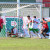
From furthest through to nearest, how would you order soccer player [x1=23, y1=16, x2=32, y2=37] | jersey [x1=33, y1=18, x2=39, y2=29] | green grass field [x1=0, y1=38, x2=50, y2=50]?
jersey [x1=33, y1=18, x2=39, y2=29] < soccer player [x1=23, y1=16, x2=32, y2=37] < green grass field [x1=0, y1=38, x2=50, y2=50]

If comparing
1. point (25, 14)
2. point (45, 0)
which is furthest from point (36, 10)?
point (45, 0)

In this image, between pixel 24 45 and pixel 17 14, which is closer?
pixel 24 45

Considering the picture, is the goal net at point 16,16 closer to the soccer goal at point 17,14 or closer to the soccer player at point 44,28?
the soccer goal at point 17,14

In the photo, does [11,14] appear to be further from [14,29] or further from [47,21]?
[47,21]

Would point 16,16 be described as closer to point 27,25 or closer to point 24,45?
point 27,25

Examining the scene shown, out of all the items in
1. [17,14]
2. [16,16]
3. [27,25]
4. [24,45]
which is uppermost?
[17,14]

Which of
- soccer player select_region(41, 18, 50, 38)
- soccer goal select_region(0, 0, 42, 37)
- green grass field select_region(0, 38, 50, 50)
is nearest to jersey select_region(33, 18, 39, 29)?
soccer goal select_region(0, 0, 42, 37)

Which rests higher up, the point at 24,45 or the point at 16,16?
the point at 16,16

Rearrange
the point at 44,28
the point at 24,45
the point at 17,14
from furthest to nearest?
the point at 17,14 < the point at 44,28 < the point at 24,45

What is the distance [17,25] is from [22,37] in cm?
120

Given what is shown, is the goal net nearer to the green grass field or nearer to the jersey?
the jersey

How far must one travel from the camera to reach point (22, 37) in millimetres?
19359

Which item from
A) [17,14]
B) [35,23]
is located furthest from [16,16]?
[35,23]

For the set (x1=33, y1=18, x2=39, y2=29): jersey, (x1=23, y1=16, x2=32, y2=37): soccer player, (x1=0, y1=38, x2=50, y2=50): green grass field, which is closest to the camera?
(x1=0, y1=38, x2=50, y2=50): green grass field
